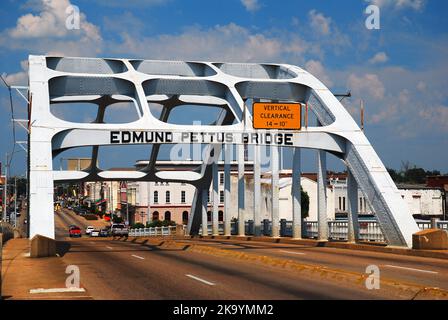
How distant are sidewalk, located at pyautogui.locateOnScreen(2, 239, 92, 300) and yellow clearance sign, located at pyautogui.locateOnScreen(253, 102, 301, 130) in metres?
11.7

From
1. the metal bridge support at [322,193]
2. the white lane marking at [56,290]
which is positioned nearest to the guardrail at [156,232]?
the metal bridge support at [322,193]

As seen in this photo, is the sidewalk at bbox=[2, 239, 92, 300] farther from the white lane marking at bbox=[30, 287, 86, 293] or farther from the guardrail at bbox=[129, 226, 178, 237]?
the guardrail at bbox=[129, 226, 178, 237]

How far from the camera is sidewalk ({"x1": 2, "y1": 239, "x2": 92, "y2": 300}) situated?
42.6 feet

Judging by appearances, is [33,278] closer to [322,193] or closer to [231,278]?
[231,278]

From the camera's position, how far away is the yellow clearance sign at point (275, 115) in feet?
103

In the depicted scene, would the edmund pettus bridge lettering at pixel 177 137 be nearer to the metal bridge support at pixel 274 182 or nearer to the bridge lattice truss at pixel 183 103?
the bridge lattice truss at pixel 183 103

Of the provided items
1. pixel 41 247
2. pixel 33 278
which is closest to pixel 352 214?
pixel 41 247

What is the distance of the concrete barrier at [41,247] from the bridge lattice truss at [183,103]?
4.38ft

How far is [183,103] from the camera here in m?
47.4

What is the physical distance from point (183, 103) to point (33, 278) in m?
31.6

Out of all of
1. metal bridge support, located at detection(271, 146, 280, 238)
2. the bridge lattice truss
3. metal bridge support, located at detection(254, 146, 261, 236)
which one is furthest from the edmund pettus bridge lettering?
metal bridge support, located at detection(254, 146, 261, 236)
